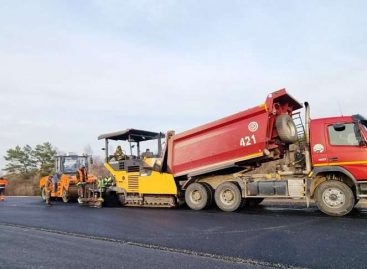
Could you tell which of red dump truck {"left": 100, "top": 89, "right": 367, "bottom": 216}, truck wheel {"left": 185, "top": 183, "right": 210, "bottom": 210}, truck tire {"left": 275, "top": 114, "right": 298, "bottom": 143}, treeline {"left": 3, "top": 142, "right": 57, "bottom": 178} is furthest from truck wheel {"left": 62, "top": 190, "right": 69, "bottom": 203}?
treeline {"left": 3, "top": 142, "right": 57, "bottom": 178}

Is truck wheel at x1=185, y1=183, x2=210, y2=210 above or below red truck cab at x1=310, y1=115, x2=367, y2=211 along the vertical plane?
below

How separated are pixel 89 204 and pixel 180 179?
3.67 m

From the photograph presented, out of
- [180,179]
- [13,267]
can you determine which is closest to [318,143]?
[180,179]

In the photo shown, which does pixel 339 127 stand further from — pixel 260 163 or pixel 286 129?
pixel 260 163

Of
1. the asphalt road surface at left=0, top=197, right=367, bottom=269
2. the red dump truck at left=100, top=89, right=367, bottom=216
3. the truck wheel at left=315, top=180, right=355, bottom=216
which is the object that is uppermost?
the red dump truck at left=100, top=89, right=367, bottom=216

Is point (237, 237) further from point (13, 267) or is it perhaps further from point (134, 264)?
point (13, 267)

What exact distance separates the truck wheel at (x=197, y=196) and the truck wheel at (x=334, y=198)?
290 cm

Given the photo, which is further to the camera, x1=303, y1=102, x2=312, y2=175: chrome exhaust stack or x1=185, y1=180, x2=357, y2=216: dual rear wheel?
x1=303, y1=102, x2=312, y2=175: chrome exhaust stack

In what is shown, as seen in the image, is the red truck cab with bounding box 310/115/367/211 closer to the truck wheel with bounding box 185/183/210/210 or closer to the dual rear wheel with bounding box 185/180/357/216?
the dual rear wheel with bounding box 185/180/357/216

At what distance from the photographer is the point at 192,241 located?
600 centimetres

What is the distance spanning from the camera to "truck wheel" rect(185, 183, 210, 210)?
10.3 meters

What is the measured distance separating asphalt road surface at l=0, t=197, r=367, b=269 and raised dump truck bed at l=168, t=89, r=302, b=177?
1.50m

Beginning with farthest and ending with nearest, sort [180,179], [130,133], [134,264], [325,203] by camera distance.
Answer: [130,133]
[180,179]
[325,203]
[134,264]

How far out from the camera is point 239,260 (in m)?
4.73
